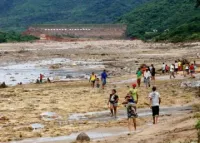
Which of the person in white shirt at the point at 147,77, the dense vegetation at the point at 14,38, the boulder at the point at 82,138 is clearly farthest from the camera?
the dense vegetation at the point at 14,38

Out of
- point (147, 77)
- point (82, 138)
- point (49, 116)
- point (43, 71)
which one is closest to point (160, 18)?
point (43, 71)

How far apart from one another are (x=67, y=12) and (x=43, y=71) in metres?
136

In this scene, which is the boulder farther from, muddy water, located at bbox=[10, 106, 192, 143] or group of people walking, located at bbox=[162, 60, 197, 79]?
group of people walking, located at bbox=[162, 60, 197, 79]

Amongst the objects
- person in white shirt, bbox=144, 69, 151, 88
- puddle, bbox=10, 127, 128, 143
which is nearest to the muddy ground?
puddle, bbox=10, 127, 128, 143

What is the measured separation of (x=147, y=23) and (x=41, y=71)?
2959 inches

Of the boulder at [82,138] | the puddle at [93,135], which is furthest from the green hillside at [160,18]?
Answer: the boulder at [82,138]

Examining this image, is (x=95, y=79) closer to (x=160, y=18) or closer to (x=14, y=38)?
(x=14, y=38)

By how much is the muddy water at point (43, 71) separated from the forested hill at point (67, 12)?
108m

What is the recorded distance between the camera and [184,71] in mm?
36000

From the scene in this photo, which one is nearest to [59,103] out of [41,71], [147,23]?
[41,71]

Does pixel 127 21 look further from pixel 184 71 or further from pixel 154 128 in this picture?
pixel 154 128

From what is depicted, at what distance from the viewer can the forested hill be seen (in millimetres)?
169675

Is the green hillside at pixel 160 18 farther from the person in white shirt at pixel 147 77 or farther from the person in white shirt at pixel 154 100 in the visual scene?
the person in white shirt at pixel 154 100

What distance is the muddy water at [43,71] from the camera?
41062mm
